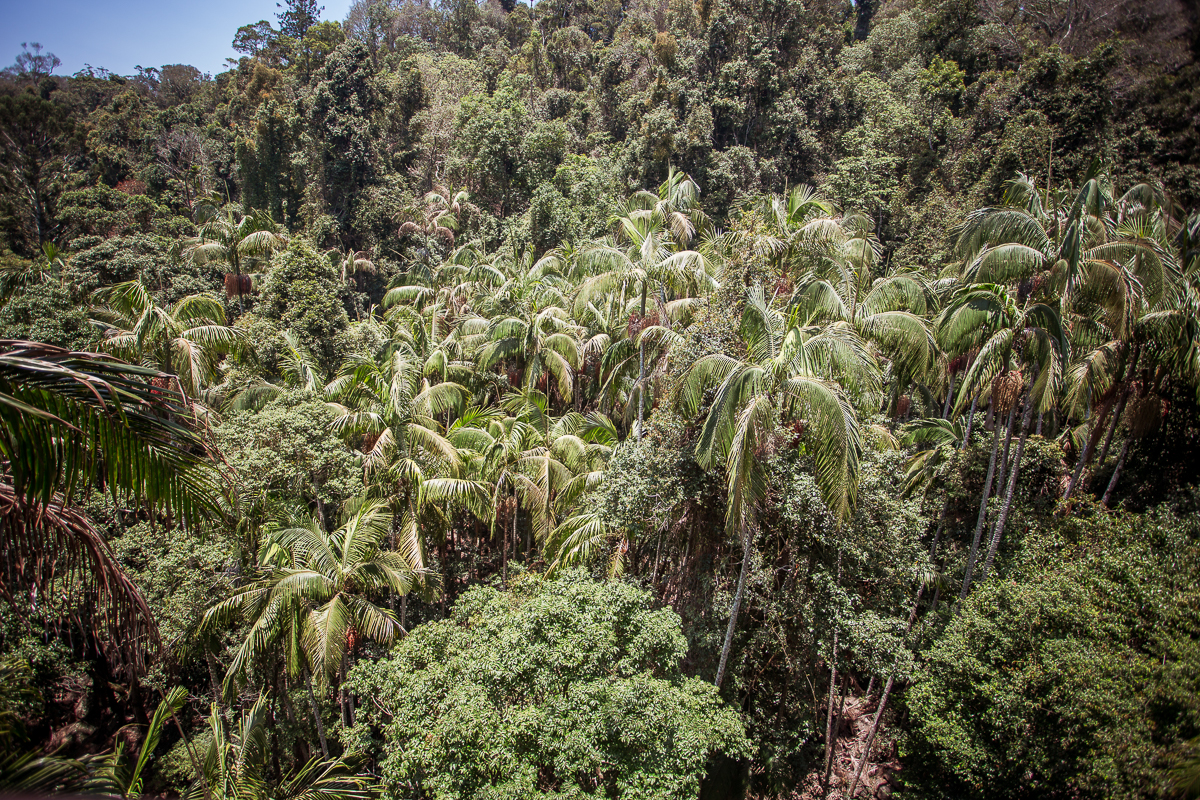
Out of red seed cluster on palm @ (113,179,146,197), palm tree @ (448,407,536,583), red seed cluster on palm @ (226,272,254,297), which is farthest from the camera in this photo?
red seed cluster on palm @ (113,179,146,197)

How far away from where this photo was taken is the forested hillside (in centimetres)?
754

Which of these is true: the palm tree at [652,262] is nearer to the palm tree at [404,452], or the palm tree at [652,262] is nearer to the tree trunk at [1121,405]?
the palm tree at [404,452]

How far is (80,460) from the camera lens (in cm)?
315


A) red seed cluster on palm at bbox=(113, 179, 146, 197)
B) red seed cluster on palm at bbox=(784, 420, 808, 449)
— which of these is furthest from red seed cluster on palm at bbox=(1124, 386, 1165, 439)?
red seed cluster on palm at bbox=(113, 179, 146, 197)

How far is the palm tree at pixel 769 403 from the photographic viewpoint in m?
8.75

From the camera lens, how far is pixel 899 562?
11.4m

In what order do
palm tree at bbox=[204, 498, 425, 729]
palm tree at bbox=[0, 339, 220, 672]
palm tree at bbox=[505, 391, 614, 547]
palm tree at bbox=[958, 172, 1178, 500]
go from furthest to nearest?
palm tree at bbox=[505, 391, 614, 547] < palm tree at bbox=[958, 172, 1178, 500] < palm tree at bbox=[204, 498, 425, 729] < palm tree at bbox=[0, 339, 220, 672]

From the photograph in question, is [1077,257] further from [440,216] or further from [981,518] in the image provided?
[440,216]

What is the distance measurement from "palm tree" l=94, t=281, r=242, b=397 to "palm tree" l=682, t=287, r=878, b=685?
12.9 m

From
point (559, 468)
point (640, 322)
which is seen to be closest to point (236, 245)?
point (640, 322)

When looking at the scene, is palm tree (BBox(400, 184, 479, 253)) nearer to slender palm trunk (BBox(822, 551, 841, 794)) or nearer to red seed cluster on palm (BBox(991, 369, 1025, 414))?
red seed cluster on palm (BBox(991, 369, 1025, 414))

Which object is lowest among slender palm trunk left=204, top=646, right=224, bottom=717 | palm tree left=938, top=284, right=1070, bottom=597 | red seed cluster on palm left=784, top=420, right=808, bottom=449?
slender palm trunk left=204, top=646, right=224, bottom=717

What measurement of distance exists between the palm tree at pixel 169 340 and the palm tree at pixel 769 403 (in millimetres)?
12876

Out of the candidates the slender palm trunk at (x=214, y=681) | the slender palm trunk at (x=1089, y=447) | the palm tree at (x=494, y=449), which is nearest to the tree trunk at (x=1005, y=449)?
the slender palm trunk at (x=1089, y=447)
